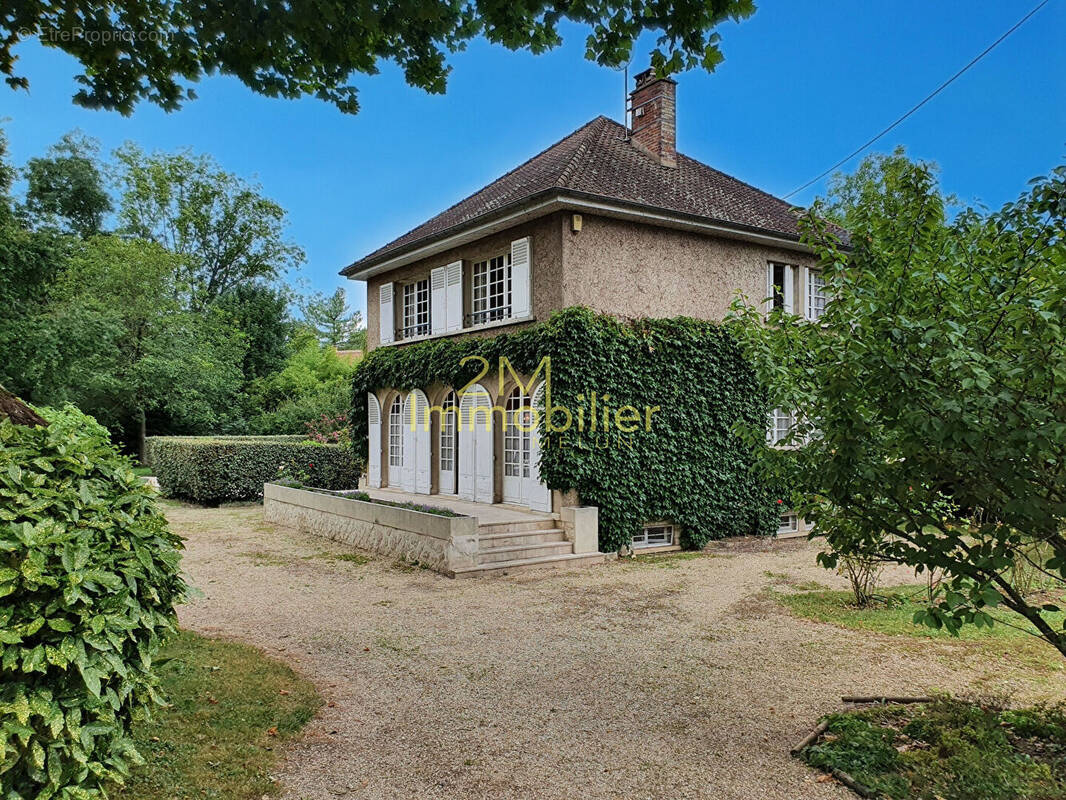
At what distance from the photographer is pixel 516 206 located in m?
12.5

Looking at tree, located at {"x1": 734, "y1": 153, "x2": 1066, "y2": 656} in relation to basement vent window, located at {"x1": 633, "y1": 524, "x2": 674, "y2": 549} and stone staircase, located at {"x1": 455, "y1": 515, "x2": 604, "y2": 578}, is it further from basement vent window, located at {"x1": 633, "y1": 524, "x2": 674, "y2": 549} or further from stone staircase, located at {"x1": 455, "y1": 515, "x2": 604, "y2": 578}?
basement vent window, located at {"x1": 633, "y1": 524, "x2": 674, "y2": 549}

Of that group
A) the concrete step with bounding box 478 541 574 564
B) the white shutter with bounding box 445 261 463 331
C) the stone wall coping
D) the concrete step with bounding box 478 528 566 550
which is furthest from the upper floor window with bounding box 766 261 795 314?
the stone wall coping

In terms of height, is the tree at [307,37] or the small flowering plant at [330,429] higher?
the tree at [307,37]

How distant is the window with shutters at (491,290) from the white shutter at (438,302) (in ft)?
2.68

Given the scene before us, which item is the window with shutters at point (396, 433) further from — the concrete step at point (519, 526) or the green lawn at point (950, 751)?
the green lawn at point (950, 751)

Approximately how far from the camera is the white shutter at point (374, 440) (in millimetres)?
17922

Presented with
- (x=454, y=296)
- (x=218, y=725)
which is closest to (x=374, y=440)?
(x=454, y=296)

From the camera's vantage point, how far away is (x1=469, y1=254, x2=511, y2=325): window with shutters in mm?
14023

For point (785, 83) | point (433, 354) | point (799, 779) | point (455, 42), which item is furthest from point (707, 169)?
point (799, 779)

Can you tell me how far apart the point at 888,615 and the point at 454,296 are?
10392mm

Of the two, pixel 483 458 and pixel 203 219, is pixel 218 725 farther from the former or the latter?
pixel 203 219

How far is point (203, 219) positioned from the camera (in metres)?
35.1

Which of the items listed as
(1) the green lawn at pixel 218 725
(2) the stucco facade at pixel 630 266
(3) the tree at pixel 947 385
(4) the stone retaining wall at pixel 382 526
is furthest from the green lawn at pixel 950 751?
(2) the stucco facade at pixel 630 266

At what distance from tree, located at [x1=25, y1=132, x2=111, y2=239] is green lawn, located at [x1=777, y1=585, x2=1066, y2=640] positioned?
112ft
